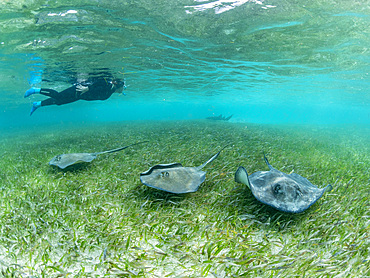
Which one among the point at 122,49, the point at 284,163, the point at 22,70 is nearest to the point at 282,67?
the point at 122,49

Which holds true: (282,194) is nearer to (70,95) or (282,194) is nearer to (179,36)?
(179,36)

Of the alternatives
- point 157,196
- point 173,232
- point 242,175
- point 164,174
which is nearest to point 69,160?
point 157,196

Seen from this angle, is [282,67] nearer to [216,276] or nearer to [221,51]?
[221,51]

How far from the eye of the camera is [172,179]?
3.27 meters

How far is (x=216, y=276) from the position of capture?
194 centimetres

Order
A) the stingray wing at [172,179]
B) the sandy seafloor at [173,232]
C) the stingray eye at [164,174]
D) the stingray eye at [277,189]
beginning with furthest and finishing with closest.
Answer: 1. the stingray eye at [164,174]
2. the stingray wing at [172,179]
3. the stingray eye at [277,189]
4. the sandy seafloor at [173,232]

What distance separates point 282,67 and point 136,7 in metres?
16.4

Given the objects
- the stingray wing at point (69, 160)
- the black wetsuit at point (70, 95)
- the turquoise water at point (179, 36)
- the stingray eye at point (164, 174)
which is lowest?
the stingray wing at point (69, 160)

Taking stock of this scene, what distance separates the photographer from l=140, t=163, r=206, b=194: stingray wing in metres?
3.07

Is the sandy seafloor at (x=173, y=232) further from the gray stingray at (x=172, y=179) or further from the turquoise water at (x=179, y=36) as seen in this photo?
the turquoise water at (x=179, y=36)

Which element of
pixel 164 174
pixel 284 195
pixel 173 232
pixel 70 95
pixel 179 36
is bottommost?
pixel 173 232

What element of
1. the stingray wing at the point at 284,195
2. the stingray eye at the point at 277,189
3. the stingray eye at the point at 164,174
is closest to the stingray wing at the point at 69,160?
the stingray eye at the point at 164,174

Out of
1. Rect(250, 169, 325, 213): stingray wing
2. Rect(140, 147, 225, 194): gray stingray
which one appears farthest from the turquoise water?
Rect(250, 169, 325, 213): stingray wing

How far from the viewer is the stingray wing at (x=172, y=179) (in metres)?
3.07
